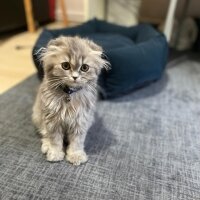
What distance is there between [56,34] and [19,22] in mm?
1163

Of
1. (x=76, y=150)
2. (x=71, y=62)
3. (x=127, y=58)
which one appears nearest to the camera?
(x=71, y=62)

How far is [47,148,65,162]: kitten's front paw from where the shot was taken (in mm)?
1203

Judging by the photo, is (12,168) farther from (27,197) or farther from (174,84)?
(174,84)

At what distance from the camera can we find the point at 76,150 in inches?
48.3

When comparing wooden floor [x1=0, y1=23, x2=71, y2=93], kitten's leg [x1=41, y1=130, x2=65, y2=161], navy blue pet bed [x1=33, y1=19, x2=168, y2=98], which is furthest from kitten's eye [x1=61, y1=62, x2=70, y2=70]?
wooden floor [x1=0, y1=23, x2=71, y2=93]

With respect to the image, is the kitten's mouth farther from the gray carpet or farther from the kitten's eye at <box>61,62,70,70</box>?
the gray carpet

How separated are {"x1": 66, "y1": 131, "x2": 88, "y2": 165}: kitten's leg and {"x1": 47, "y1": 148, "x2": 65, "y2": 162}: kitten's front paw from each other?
35 millimetres

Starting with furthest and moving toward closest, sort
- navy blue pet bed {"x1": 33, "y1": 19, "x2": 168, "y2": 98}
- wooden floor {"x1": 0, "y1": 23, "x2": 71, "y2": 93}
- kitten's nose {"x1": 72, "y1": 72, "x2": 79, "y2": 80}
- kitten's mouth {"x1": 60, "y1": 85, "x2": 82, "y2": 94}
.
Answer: wooden floor {"x1": 0, "y1": 23, "x2": 71, "y2": 93}, navy blue pet bed {"x1": 33, "y1": 19, "x2": 168, "y2": 98}, kitten's mouth {"x1": 60, "y1": 85, "x2": 82, "y2": 94}, kitten's nose {"x1": 72, "y1": 72, "x2": 79, "y2": 80}

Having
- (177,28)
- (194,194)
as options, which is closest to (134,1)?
(177,28)

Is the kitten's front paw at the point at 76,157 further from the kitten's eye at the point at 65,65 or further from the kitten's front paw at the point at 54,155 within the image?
the kitten's eye at the point at 65,65

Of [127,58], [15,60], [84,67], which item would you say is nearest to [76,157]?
[84,67]

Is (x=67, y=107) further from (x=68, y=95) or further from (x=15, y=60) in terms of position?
(x=15, y=60)

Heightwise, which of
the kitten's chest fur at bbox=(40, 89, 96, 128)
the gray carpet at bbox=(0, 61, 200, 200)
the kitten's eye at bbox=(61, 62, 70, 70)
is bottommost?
the gray carpet at bbox=(0, 61, 200, 200)

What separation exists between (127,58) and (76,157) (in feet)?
2.56
